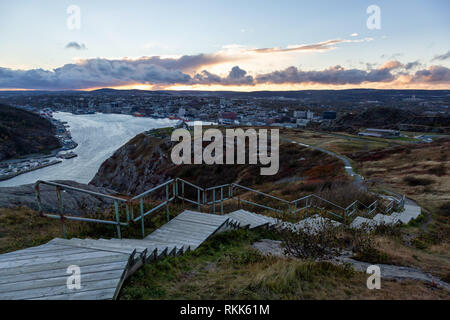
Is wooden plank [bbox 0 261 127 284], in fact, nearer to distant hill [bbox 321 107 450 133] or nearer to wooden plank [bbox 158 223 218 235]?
wooden plank [bbox 158 223 218 235]

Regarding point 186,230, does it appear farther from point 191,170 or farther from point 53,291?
point 191,170

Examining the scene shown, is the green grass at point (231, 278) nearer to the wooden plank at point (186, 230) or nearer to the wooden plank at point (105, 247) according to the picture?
the wooden plank at point (105, 247)

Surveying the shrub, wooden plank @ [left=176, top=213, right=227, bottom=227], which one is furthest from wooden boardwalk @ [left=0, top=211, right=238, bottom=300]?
the shrub

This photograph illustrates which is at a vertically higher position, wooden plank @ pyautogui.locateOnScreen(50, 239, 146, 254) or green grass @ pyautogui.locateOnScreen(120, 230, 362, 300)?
wooden plank @ pyautogui.locateOnScreen(50, 239, 146, 254)

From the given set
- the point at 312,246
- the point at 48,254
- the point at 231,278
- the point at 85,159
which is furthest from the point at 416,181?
the point at 85,159

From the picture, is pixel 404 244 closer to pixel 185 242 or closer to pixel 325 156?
pixel 185 242

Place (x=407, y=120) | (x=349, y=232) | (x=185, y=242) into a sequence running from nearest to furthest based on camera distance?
(x=185, y=242), (x=349, y=232), (x=407, y=120)

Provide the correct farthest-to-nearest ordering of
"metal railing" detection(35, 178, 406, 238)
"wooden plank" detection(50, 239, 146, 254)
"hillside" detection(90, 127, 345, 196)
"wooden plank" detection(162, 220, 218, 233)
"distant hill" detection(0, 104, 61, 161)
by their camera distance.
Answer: "distant hill" detection(0, 104, 61, 161)
"hillside" detection(90, 127, 345, 196)
"wooden plank" detection(162, 220, 218, 233)
"metal railing" detection(35, 178, 406, 238)
"wooden plank" detection(50, 239, 146, 254)

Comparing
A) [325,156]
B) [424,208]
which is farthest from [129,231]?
[325,156]
